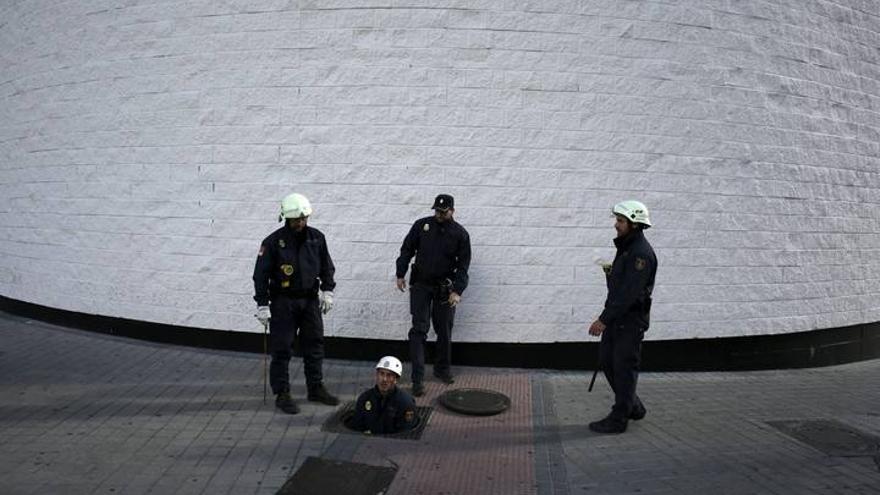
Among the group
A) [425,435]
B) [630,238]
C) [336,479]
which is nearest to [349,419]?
[425,435]

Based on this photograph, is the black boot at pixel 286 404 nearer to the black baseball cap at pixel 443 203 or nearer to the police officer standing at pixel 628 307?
the black baseball cap at pixel 443 203

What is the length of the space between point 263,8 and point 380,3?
1.26 metres

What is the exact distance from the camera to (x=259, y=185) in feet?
20.8

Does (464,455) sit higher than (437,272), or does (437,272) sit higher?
(437,272)

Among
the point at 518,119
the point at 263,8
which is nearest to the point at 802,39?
the point at 518,119

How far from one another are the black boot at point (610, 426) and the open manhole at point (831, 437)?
4.27 feet

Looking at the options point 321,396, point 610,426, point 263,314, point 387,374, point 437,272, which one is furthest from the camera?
point 437,272

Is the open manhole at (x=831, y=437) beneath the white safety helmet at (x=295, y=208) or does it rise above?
beneath

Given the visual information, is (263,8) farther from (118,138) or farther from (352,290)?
(352,290)

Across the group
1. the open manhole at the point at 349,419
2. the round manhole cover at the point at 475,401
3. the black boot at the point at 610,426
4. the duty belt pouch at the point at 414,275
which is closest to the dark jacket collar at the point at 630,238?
the black boot at the point at 610,426

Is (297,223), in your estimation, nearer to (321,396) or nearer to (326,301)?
(326,301)

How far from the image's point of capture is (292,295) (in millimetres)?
5051

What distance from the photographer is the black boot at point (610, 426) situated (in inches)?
184

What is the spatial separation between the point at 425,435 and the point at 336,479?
3.26 ft
